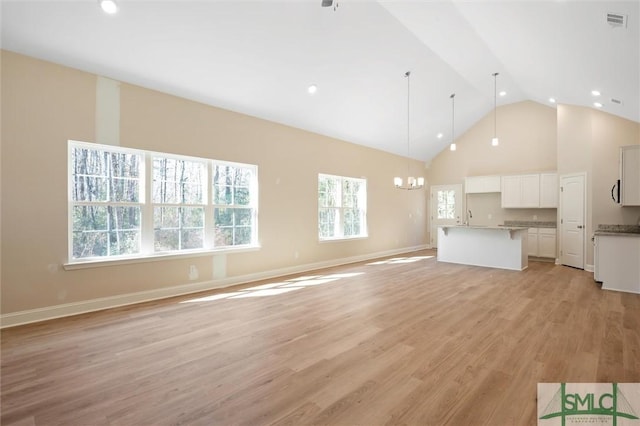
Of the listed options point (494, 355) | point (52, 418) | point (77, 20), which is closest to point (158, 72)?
point (77, 20)

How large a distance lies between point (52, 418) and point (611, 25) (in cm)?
532

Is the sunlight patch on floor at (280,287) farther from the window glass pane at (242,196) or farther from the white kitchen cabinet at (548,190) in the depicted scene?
the white kitchen cabinet at (548,190)

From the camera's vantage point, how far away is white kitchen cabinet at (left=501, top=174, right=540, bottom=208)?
780 centimetres

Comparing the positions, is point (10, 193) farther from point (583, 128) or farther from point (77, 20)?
point (583, 128)

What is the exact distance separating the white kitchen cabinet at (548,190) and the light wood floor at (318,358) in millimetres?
3724

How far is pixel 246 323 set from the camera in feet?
11.0

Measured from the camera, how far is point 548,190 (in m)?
7.59

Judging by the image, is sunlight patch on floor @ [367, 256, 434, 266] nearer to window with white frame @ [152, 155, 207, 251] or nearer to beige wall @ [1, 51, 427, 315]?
beige wall @ [1, 51, 427, 315]

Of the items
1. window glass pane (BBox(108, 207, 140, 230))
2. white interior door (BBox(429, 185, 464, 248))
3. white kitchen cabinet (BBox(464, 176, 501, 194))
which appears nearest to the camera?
window glass pane (BBox(108, 207, 140, 230))

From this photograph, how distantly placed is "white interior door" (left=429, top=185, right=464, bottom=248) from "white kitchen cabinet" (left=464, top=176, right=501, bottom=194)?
1.29ft

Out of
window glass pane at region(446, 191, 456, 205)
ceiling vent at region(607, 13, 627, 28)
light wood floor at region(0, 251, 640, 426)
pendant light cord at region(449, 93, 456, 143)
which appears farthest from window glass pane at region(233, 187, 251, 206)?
window glass pane at region(446, 191, 456, 205)

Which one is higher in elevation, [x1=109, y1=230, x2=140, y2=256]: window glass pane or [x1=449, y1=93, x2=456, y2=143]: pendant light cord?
[x1=449, y1=93, x2=456, y2=143]: pendant light cord

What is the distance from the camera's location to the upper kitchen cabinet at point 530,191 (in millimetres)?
7539

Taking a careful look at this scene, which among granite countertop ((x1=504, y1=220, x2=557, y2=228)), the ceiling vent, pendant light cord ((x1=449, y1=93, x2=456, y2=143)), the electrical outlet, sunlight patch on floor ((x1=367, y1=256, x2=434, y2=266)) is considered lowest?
sunlight patch on floor ((x1=367, y1=256, x2=434, y2=266))
